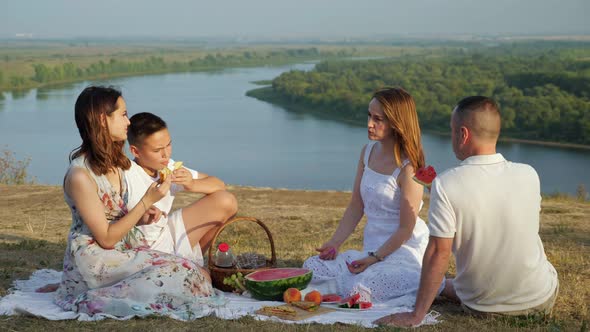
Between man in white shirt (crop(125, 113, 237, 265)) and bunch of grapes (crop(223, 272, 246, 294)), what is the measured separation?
1.02ft

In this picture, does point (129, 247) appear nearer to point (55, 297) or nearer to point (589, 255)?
point (55, 297)

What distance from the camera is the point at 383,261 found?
4438 millimetres

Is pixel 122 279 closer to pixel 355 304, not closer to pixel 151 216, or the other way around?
pixel 151 216

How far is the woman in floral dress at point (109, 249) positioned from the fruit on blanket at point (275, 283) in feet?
0.93

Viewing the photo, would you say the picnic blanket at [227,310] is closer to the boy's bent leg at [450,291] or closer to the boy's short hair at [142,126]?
the boy's bent leg at [450,291]

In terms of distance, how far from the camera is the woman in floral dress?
13.1 ft

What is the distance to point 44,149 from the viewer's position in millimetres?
42562

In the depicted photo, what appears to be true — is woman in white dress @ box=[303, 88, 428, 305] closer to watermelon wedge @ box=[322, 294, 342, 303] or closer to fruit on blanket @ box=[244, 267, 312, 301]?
watermelon wedge @ box=[322, 294, 342, 303]

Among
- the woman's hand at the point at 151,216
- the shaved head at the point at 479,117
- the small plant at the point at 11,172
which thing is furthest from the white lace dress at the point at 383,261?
the small plant at the point at 11,172

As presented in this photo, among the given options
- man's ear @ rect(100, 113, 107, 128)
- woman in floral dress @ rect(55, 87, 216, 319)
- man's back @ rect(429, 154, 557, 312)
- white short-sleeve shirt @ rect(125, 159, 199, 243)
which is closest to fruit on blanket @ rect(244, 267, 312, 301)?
woman in floral dress @ rect(55, 87, 216, 319)

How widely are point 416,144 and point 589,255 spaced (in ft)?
8.10

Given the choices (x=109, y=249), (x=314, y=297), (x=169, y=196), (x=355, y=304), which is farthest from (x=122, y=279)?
(x=355, y=304)

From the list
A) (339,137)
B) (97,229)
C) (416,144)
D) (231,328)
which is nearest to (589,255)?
(416,144)

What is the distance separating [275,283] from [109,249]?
0.97 metres
